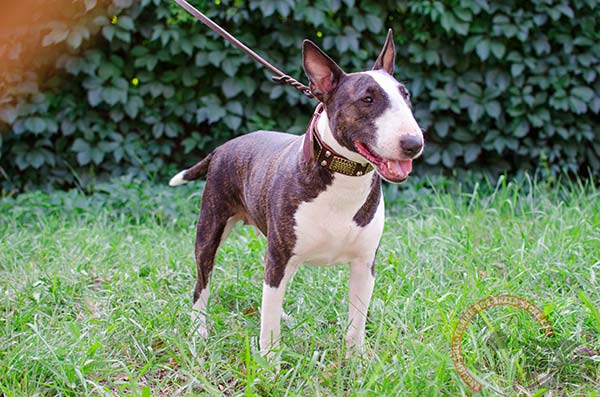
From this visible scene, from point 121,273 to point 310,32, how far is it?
2.63 m

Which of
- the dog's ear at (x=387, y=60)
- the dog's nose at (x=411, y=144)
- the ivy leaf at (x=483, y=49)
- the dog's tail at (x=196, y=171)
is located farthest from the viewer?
the ivy leaf at (x=483, y=49)

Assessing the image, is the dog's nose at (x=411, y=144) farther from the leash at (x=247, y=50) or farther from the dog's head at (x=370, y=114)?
the leash at (x=247, y=50)

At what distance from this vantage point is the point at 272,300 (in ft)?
8.64

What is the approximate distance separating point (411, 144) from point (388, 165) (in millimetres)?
120

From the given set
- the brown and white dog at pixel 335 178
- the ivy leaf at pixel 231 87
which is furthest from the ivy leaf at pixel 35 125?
→ the brown and white dog at pixel 335 178

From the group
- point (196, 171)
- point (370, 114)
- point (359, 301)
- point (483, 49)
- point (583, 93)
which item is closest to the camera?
Result: point (370, 114)

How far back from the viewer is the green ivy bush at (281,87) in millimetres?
5293

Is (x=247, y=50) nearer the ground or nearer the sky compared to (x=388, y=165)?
nearer the sky

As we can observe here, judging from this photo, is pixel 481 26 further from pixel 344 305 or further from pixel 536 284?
pixel 344 305

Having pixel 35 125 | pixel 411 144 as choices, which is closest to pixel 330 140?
pixel 411 144

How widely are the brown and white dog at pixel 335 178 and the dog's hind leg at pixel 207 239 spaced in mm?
190

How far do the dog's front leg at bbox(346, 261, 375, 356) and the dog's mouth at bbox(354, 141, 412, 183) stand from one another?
51 centimetres

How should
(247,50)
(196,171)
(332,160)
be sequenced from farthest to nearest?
(196,171) → (247,50) → (332,160)

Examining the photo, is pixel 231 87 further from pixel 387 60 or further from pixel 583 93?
pixel 387 60
